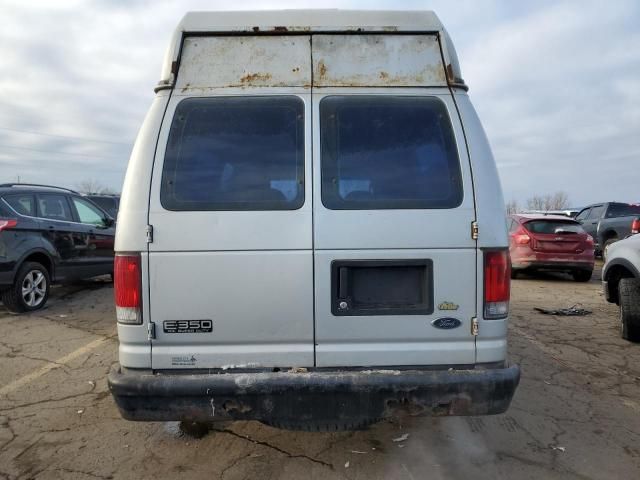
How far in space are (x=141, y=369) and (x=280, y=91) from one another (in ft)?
5.66

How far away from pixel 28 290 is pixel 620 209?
50.9 feet

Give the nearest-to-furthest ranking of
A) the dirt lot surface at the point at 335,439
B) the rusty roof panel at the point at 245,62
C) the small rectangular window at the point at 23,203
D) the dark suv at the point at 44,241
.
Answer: the rusty roof panel at the point at 245,62
the dirt lot surface at the point at 335,439
the dark suv at the point at 44,241
the small rectangular window at the point at 23,203

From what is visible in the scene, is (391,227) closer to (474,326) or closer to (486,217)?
(486,217)

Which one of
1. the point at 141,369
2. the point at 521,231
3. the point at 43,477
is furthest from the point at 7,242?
the point at 521,231

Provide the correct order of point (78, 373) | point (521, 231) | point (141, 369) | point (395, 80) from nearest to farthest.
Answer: point (141, 369)
point (395, 80)
point (78, 373)
point (521, 231)

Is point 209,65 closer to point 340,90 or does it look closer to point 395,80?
point 340,90

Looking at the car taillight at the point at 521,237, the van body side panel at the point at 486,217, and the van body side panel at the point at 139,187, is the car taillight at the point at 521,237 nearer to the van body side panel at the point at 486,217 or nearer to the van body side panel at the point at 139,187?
the van body side panel at the point at 486,217

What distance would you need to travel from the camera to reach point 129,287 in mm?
2555

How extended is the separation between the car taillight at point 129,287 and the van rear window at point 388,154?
1.07m

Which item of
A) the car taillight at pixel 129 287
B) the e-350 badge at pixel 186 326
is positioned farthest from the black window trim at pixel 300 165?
the e-350 badge at pixel 186 326

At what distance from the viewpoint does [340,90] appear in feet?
9.00

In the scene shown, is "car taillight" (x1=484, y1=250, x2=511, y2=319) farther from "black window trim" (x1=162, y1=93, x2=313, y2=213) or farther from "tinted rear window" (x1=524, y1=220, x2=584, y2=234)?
"tinted rear window" (x1=524, y1=220, x2=584, y2=234)

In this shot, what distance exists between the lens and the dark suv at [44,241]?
254 inches

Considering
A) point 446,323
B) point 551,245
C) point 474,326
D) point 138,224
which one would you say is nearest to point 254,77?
point 138,224
